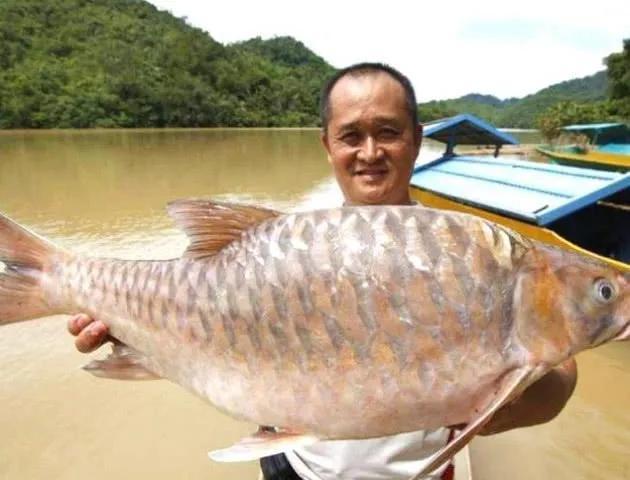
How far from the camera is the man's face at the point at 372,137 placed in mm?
1766

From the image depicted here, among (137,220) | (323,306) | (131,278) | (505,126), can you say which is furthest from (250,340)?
(505,126)

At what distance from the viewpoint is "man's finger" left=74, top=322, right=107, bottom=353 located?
153 centimetres

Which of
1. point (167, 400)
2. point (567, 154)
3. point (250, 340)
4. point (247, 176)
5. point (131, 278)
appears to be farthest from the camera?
point (247, 176)

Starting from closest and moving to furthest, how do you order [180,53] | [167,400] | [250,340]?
[250,340]
[167,400]
[180,53]

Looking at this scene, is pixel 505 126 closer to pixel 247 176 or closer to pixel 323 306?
pixel 247 176

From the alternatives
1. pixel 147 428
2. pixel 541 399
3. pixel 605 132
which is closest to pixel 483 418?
pixel 541 399

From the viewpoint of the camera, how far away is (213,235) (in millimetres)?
1342

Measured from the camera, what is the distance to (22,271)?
5.22ft

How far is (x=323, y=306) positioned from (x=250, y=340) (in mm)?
194

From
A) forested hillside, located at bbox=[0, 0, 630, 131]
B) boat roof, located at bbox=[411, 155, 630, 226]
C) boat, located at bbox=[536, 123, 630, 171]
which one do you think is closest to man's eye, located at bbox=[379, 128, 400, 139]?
boat roof, located at bbox=[411, 155, 630, 226]

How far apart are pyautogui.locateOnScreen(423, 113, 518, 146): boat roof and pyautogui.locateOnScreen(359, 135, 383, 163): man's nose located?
8.57 m

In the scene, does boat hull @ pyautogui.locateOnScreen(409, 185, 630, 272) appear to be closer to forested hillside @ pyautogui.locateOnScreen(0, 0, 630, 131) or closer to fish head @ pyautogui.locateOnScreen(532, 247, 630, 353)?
fish head @ pyautogui.locateOnScreen(532, 247, 630, 353)

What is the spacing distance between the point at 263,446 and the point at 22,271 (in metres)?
0.87

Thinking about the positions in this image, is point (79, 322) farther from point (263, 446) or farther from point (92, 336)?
point (263, 446)
